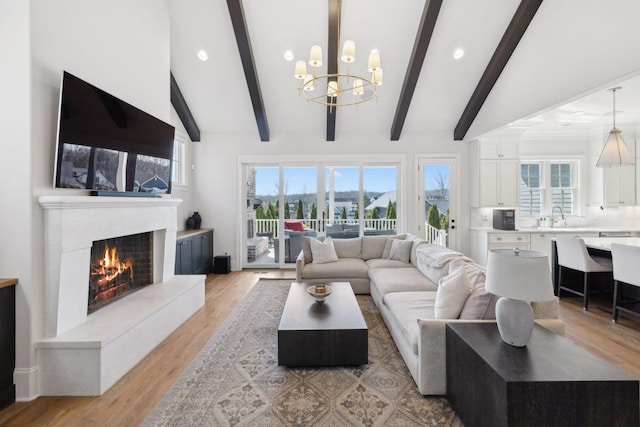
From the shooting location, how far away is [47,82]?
7.88ft

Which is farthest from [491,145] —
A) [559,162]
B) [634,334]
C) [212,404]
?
[212,404]

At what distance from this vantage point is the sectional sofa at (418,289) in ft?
7.28

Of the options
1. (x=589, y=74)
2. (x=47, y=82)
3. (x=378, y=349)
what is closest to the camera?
(x=47, y=82)

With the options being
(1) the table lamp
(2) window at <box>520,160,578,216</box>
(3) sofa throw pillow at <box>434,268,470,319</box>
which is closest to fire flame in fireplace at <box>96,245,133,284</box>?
(3) sofa throw pillow at <box>434,268,470,319</box>

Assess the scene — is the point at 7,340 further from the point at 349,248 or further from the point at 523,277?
the point at 349,248

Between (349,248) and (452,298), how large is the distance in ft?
9.89

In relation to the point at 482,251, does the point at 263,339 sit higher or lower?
lower

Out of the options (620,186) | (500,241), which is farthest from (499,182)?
(620,186)

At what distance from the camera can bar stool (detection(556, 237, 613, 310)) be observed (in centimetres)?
404

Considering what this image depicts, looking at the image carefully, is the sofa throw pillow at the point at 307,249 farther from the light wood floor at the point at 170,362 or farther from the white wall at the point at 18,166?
the white wall at the point at 18,166

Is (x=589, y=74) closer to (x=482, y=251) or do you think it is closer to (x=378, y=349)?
(x=482, y=251)

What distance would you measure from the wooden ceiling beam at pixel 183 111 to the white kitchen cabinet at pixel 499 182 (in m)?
5.55

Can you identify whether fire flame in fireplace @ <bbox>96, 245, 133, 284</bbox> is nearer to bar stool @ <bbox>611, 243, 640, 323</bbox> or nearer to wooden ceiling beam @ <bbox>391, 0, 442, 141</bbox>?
wooden ceiling beam @ <bbox>391, 0, 442, 141</bbox>

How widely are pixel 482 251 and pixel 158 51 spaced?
238 inches
